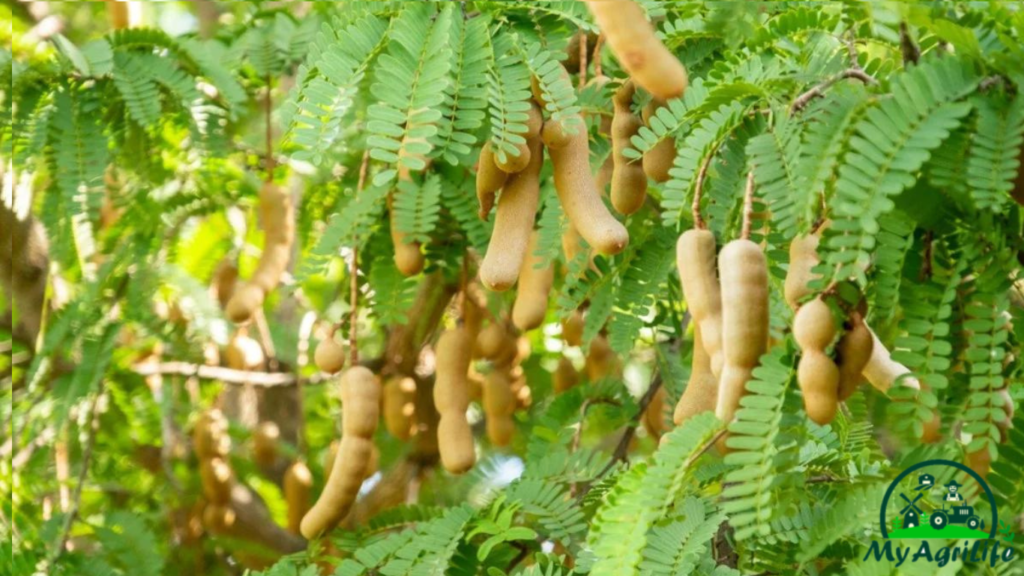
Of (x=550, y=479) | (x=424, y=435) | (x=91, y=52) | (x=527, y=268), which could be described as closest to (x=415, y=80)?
(x=527, y=268)

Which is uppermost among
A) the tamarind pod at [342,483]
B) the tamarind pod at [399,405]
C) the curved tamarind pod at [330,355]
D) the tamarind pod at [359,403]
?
the curved tamarind pod at [330,355]

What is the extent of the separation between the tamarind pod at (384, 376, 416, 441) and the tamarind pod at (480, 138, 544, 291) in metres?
1.48

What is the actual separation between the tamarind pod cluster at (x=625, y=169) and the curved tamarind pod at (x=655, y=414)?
929 millimetres

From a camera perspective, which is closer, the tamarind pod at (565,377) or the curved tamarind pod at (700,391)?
the curved tamarind pod at (700,391)

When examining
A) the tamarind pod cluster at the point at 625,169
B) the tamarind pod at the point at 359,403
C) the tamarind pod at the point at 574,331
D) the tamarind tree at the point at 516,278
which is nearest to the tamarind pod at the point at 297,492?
the tamarind tree at the point at 516,278

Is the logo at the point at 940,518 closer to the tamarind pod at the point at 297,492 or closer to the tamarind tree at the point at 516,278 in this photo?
the tamarind tree at the point at 516,278

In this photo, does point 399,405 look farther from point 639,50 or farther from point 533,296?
point 639,50

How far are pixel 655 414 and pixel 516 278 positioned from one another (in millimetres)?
1128

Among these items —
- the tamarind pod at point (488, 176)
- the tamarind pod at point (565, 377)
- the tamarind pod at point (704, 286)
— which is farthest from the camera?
the tamarind pod at point (565, 377)

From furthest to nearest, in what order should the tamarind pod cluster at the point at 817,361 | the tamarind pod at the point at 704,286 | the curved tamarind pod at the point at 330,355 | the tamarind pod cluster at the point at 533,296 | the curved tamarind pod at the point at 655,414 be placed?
the curved tamarind pod at the point at 655,414, the curved tamarind pod at the point at 330,355, the tamarind pod cluster at the point at 533,296, the tamarind pod at the point at 704,286, the tamarind pod cluster at the point at 817,361

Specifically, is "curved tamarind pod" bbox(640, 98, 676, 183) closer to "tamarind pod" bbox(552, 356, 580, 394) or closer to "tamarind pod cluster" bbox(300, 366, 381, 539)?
"tamarind pod cluster" bbox(300, 366, 381, 539)

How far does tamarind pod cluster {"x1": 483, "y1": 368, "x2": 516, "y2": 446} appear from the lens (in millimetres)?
2631

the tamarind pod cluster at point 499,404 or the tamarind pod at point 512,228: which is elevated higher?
the tamarind pod at point 512,228

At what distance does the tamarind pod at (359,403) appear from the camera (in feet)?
6.37
